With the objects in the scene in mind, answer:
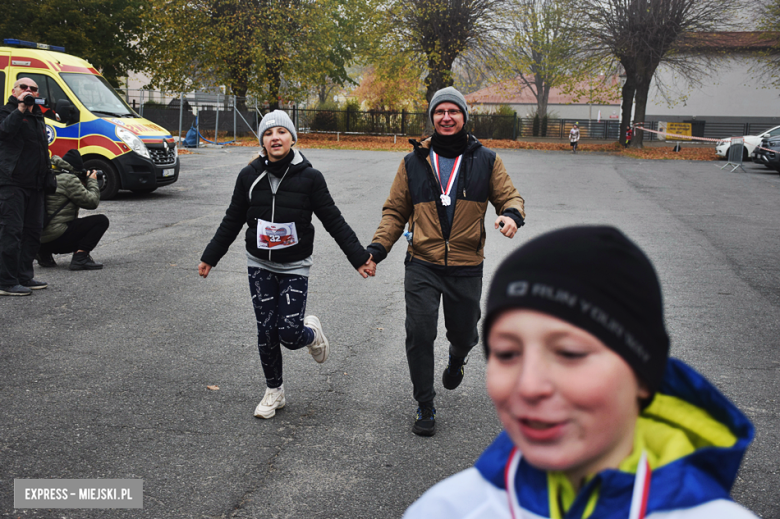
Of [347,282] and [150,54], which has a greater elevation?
[150,54]

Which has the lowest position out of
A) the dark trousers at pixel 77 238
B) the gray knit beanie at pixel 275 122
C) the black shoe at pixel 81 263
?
the black shoe at pixel 81 263

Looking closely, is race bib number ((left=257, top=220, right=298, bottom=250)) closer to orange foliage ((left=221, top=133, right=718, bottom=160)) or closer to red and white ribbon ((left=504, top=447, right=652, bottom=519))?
red and white ribbon ((left=504, top=447, right=652, bottom=519))

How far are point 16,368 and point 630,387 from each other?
490 cm

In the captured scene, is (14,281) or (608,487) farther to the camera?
(14,281)

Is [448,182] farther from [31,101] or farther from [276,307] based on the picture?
[31,101]

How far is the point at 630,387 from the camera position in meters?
1.05

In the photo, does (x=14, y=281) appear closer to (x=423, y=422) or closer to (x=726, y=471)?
(x=423, y=422)

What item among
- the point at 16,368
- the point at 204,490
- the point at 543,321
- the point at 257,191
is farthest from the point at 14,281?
the point at 543,321

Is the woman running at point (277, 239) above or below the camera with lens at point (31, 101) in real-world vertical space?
below

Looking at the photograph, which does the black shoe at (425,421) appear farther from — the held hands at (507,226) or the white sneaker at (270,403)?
the held hands at (507,226)

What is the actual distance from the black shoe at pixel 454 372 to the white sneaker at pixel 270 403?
1061 mm

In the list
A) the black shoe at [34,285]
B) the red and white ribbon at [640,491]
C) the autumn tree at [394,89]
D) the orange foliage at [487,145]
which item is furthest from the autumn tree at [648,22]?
the red and white ribbon at [640,491]

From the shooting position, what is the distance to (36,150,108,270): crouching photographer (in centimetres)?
778

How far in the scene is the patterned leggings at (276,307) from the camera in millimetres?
4105
